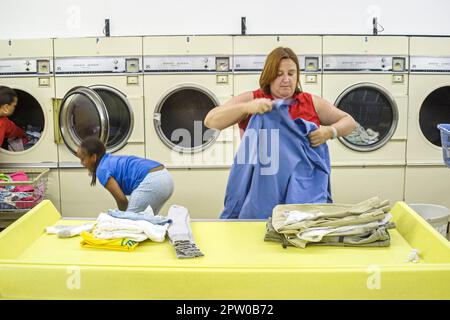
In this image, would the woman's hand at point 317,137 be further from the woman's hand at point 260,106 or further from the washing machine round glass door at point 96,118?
the washing machine round glass door at point 96,118

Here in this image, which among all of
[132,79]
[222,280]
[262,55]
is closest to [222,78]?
[262,55]

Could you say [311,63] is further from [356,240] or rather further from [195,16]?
[356,240]

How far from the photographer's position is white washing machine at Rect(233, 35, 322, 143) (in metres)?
4.13

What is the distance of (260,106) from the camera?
2.39 metres

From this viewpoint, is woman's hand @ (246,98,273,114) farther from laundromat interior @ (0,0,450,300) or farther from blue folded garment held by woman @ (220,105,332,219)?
laundromat interior @ (0,0,450,300)

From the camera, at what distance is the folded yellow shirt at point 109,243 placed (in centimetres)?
169

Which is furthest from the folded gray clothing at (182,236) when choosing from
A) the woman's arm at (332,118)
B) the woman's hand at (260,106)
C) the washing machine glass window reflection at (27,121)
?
the washing machine glass window reflection at (27,121)

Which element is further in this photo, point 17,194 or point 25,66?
point 25,66

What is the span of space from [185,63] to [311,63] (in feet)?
3.38

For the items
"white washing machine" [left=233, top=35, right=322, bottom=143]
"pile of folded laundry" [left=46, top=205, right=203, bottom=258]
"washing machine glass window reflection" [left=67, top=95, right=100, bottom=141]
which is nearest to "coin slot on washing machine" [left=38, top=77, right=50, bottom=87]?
"washing machine glass window reflection" [left=67, top=95, right=100, bottom=141]

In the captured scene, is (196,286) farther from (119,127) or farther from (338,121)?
(119,127)

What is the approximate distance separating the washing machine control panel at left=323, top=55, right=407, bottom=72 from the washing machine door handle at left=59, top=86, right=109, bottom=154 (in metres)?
1.86

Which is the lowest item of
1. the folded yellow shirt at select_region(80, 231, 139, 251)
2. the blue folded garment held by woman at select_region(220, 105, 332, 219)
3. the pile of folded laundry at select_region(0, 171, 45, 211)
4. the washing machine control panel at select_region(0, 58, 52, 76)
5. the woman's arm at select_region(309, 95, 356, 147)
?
the pile of folded laundry at select_region(0, 171, 45, 211)

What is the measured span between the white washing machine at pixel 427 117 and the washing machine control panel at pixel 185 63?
159cm
